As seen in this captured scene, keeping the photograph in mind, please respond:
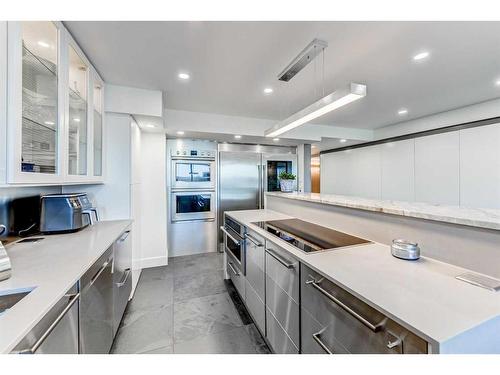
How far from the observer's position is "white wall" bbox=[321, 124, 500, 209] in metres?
3.09

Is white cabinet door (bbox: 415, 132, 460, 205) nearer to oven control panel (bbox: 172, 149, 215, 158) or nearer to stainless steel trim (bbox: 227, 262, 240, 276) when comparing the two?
stainless steel trim (bbox: 227, 262, 240, 276)

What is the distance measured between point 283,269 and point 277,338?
513mm

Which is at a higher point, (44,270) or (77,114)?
(77,114)

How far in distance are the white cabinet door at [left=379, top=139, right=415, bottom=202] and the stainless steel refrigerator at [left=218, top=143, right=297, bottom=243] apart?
6.16 ft

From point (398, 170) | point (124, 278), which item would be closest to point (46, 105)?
point (124, 278)

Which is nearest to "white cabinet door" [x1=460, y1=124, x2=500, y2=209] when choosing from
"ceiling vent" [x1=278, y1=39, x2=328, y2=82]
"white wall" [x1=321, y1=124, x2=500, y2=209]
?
"white wall" [x1=321, y1=124, x2=500, y2=209]

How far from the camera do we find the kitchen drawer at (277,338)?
4.44 ft

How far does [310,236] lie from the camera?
5.51 feet

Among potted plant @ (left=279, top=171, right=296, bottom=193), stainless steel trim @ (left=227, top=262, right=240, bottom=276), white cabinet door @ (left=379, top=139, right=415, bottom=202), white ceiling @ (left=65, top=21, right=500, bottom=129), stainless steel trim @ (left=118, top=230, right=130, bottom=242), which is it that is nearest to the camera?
white ceiling @ (left=65, top=21, right=500, bottom=129)

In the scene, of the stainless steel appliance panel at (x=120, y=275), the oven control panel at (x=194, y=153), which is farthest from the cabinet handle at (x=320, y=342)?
the oven control panel at (x=194, y=153)

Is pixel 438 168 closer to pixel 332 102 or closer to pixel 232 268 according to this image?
pixel 332 102

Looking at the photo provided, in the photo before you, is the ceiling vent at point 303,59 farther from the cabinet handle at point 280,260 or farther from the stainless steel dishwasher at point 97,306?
the stainless steel dishwasher at point 97,306
